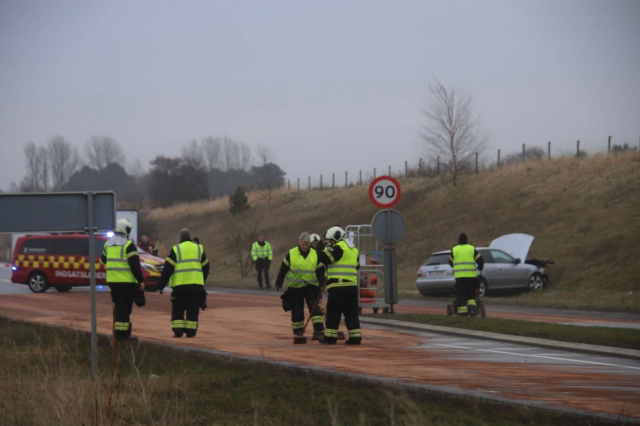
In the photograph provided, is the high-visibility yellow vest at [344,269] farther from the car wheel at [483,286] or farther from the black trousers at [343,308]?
the car wheel at [483,286]

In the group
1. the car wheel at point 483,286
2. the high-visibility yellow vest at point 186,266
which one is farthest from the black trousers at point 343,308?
the car wheel at point 483,286

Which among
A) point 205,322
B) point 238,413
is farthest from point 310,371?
point 205,322

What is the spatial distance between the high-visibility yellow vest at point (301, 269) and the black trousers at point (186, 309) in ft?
5.52

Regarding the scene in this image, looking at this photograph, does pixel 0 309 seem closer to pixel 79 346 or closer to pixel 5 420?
pixel 79 346

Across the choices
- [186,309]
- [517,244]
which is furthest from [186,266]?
[517,244]

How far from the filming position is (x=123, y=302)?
46.0ft

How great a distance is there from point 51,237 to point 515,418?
A: 26527 mm

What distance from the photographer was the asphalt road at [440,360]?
9.39 metres

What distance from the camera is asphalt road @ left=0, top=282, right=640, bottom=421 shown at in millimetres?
9391

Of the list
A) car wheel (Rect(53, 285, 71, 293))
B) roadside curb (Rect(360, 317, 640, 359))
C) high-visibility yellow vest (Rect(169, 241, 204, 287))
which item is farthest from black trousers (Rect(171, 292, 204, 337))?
car wheel (Rect(53, 285, 71, 293))

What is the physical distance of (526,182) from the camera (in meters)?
48.6

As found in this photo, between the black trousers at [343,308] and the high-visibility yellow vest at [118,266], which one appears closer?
the high-visibility yellow vest at [118,266]

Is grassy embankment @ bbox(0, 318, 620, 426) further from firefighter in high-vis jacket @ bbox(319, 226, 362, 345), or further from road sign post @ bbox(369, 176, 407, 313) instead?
road sign post @ bbox(369, 176, 407, 313)

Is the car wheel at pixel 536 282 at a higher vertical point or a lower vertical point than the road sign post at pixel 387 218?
lower
